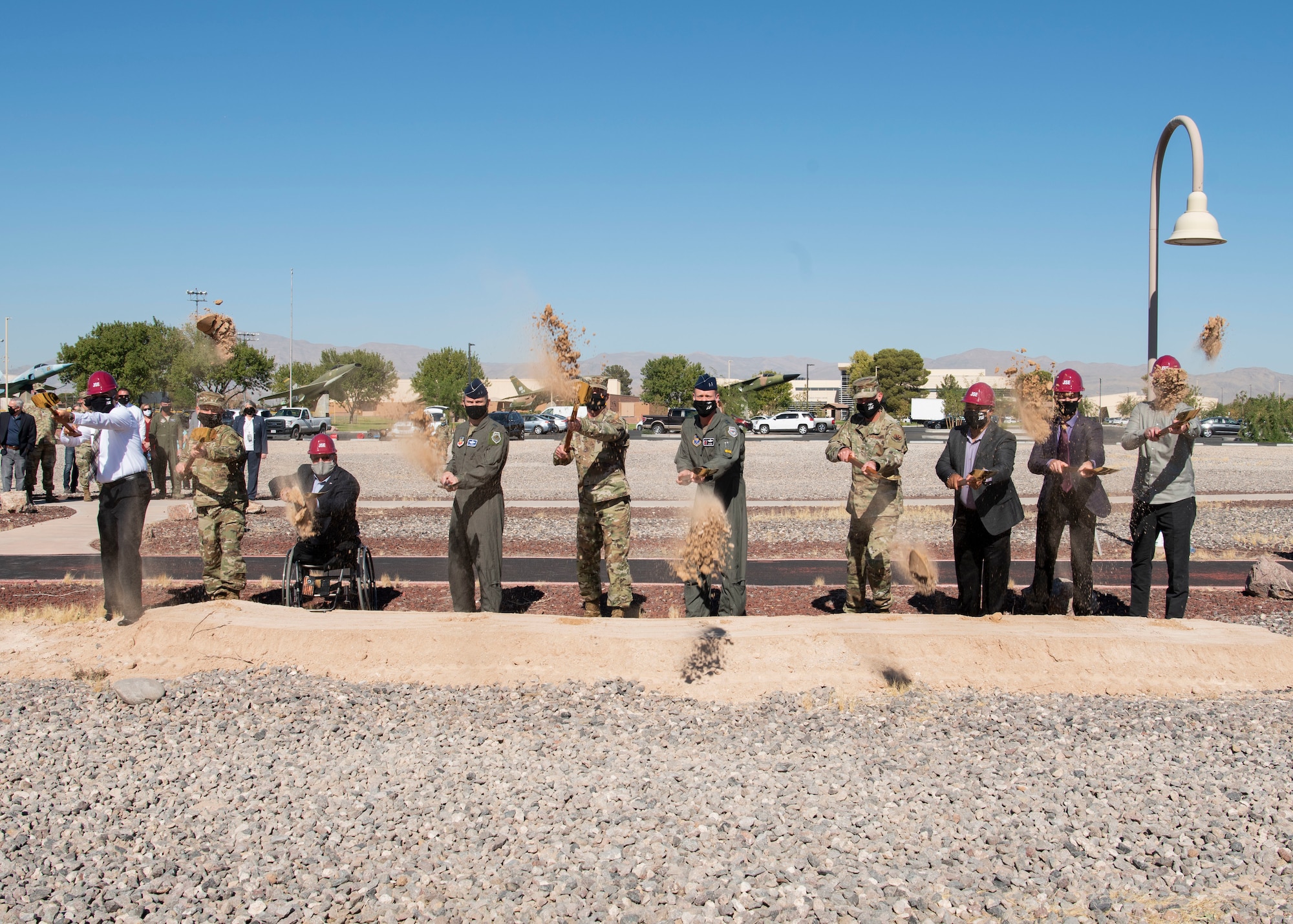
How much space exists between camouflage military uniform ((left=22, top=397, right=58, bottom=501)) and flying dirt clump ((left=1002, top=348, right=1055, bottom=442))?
15.7 m

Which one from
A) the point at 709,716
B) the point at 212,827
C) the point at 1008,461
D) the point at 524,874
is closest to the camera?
the point at 524,874

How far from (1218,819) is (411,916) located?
11.7 feet

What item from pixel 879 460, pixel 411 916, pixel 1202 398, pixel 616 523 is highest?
pixel 1202 398

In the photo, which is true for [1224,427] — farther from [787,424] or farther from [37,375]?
[37,375]

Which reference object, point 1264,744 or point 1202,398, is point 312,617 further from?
point 1202,398

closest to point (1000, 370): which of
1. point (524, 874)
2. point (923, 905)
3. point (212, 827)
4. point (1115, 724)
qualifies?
point (1115, 724)

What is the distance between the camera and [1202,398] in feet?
24.0

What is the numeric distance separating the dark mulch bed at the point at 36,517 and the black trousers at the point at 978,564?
13.3 meters

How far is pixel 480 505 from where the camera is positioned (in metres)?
7.40

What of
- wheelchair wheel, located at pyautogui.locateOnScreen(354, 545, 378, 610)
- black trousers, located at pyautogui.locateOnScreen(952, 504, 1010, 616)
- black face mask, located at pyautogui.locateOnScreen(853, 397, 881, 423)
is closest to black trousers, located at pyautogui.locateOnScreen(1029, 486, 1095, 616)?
black trousers, located at pyautogui.locateOnScreen(952, 504, 1010, 616)

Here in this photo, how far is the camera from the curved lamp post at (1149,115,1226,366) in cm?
862

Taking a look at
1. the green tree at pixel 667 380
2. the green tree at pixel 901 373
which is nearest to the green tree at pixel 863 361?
the green tree at pixel 901 373

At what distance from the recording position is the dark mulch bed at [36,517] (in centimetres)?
1427

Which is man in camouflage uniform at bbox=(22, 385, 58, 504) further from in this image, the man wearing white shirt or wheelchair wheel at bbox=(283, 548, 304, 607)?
wheelchair wheel at bbox=(283, 548, 304, 607)
